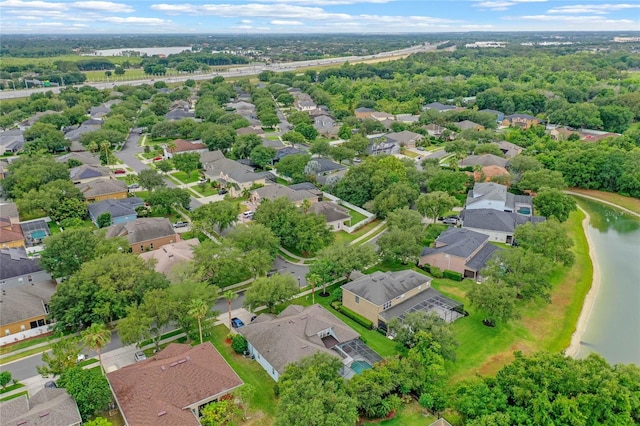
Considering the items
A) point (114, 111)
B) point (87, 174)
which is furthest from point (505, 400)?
point (114, 111)

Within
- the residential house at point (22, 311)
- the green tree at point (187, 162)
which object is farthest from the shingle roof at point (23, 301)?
the green tree at point (187, 162)

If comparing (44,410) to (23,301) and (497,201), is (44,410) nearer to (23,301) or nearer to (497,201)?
(23,301)

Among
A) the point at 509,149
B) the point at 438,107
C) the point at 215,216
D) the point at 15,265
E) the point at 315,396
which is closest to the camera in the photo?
the point at 315,396

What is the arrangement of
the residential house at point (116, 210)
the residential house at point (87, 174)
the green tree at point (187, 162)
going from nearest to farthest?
the residential house at point (116, 210) → the residential house at point (87, 174) → the green tree at point (187, 162)

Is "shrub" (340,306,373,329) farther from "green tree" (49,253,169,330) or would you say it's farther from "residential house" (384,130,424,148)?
"residential house" (384,130,424,148)

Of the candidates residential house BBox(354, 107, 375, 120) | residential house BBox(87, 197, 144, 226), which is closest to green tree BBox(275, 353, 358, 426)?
residential house BBox(87, 197, 144, 226)

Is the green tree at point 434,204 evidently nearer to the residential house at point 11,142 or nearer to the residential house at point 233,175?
the residential house at point 233,175

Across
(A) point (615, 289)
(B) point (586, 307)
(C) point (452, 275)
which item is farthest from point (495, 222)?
(B) point (586, 307)

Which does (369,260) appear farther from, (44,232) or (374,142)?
(374,142)
